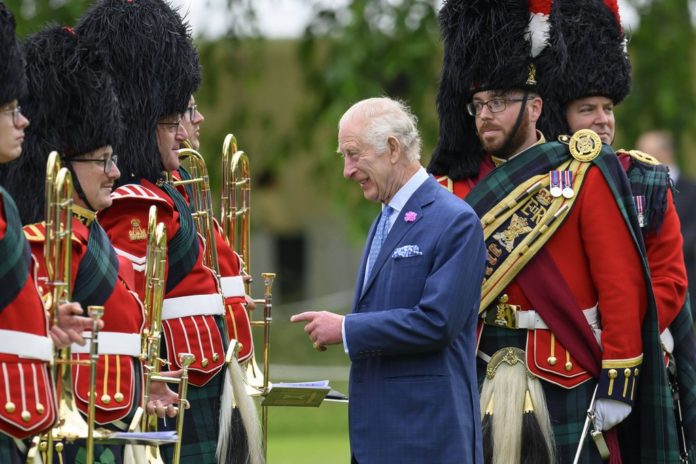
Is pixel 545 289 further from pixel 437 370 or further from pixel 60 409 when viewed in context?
pixel 60 409

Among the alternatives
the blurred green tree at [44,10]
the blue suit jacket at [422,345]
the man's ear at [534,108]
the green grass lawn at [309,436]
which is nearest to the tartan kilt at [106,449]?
the blue suit jacket at [422,345]

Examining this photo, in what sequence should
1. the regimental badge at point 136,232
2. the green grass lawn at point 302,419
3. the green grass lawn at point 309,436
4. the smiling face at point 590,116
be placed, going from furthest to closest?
1. the green grass lawn at point 302,419
2. the green grass lawn at point 309,436
3. the smiling face at point 590,116
4. the regimental badge at point 136,232

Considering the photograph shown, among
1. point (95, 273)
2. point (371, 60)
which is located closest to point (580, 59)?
point (95, 273)

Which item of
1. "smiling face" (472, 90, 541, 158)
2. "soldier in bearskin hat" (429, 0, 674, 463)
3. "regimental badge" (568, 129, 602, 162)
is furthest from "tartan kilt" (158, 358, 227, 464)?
"regimental badge" (568, 129, 602, 162)

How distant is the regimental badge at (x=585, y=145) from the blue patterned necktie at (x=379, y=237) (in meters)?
0.87

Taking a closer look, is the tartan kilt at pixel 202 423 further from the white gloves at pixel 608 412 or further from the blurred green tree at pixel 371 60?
the blurred green tree at pixel 371 60

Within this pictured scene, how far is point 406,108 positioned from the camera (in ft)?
18.5

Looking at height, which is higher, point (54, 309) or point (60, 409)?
point (54, 309)

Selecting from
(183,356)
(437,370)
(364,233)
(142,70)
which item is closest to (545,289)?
(437,370)

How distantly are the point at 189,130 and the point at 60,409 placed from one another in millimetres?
1724

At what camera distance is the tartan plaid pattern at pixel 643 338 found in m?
5.84

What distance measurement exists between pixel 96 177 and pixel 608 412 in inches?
79.8

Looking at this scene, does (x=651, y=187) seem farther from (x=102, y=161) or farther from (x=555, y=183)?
(x=102, y=161)

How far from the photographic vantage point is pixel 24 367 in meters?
4.45
